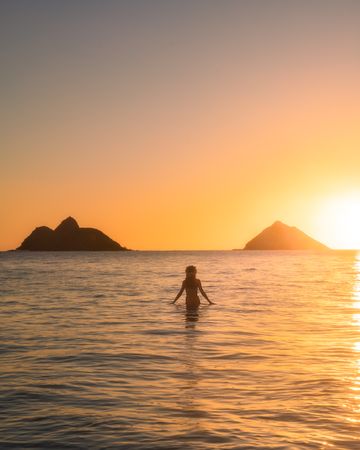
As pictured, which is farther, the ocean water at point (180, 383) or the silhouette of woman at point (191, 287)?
the silhouette of woman at point (191, 287)

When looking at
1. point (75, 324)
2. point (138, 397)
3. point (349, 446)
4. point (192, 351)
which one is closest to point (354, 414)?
Answer: point (349, 446)

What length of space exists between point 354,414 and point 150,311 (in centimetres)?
1850

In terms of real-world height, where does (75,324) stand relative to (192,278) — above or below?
below

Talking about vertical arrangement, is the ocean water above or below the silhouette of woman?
below

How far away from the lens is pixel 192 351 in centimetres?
1543

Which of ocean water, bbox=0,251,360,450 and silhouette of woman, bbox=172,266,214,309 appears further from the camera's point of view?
silhouette of woman, bbox=172,266,214,309

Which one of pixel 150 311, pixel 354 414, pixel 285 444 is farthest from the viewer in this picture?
pixel 150 311

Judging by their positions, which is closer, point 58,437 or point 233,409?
point 58,437

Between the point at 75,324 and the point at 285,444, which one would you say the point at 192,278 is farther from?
the point at 285,444

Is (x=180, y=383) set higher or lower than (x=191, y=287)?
lower

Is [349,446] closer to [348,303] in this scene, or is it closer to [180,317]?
[180,317]

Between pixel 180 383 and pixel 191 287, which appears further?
pixel 191 287

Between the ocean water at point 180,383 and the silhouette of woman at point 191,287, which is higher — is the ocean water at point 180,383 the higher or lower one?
the lower one

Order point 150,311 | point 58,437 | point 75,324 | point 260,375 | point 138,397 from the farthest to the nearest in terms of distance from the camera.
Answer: point 150,311 < point 75,324 < point 260,375 < point 138,397 < point 58,437
